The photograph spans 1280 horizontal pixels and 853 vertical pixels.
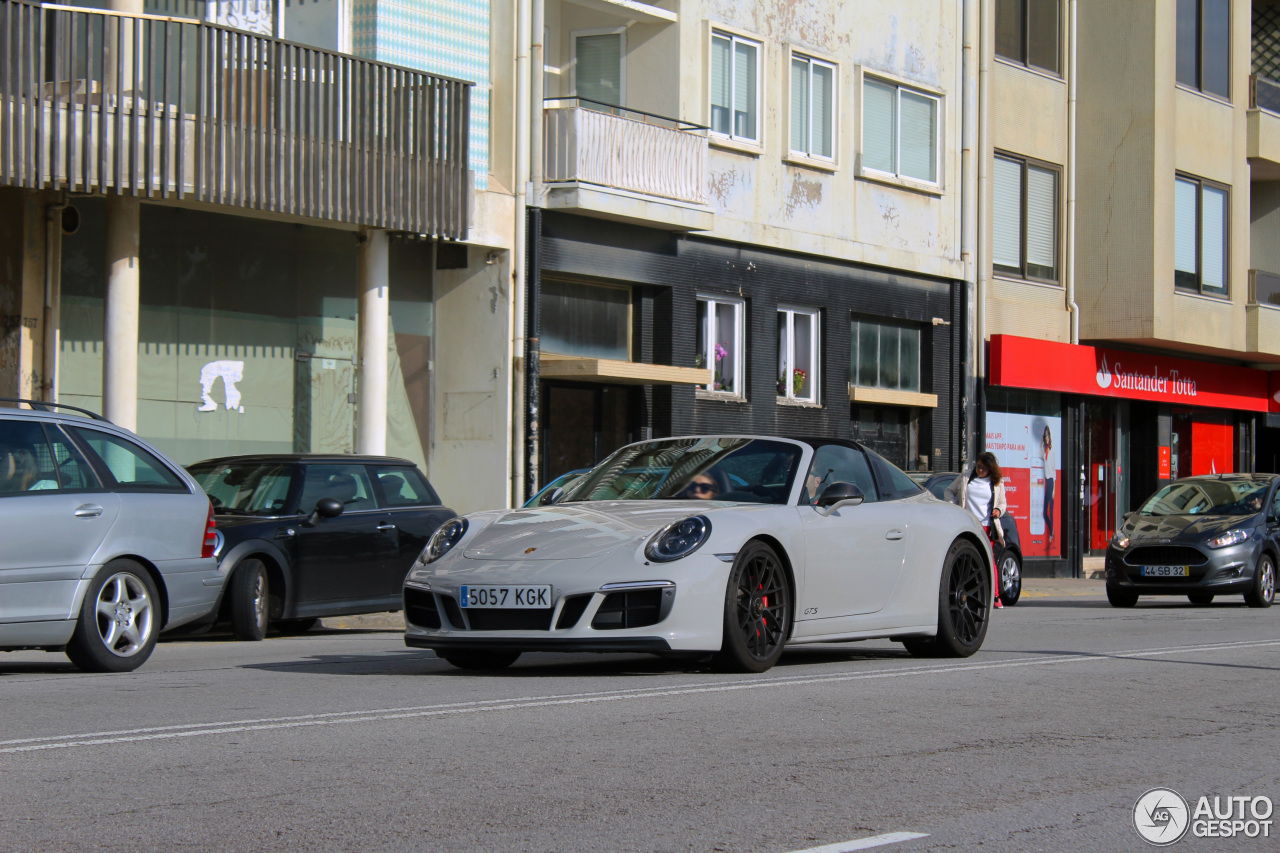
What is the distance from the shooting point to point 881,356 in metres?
27.6

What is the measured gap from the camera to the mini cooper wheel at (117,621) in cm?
992

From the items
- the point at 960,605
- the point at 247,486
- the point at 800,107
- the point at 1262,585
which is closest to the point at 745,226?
the point at 800,107

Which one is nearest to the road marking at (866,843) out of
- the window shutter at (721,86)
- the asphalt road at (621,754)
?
the asphalt road at (621,754)

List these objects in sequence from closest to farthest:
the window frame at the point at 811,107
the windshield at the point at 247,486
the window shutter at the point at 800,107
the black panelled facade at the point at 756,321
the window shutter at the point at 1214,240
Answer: the windshield at the point at 247,486, the black panelled facade at the point at 756,321, the window frame at the point at 811,107, the window shutter at the point at 800,107, the window shutter at the point at 1214,240

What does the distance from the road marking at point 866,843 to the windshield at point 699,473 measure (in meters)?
4.86

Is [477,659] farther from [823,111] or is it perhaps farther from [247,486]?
[823,111]

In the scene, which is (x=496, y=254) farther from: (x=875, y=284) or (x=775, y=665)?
(x=775, y=665)

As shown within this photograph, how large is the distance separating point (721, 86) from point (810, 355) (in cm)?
433

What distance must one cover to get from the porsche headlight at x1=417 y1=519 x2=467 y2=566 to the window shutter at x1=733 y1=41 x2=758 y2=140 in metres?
15.3

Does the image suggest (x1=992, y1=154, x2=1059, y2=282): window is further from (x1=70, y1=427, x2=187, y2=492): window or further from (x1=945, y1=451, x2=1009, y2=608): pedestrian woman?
(x1=70, y1=427, x2=187, y2=492): window

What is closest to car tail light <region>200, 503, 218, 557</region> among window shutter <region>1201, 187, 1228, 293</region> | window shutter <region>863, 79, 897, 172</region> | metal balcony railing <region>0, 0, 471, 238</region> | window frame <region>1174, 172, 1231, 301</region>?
metal balcony railing <region>0, 0, 471, 238</region>

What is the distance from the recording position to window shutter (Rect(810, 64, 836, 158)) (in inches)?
1011

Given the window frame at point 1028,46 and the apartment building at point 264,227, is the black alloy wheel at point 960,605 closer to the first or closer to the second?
the apartment building at point 264,227

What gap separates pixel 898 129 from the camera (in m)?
27.2
